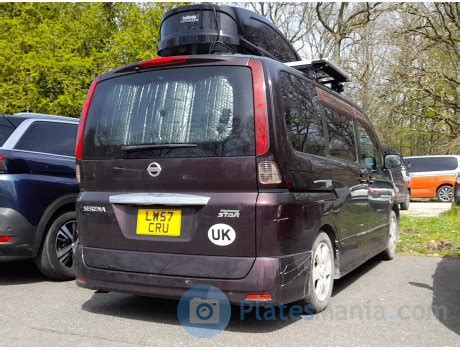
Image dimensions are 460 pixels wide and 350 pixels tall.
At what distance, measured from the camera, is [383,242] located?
637cm

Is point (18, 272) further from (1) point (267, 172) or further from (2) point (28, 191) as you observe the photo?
(1) point (267, 172)

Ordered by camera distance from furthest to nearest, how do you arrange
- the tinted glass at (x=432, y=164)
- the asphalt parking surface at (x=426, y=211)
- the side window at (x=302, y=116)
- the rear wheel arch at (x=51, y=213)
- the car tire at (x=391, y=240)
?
the tinted glass at (x=432, y=164) < the asphalt parking surface at (x=426, y=211) < the car tire at (x=391, y=240) < the rear wheel arch at (x=51, y=213) < the side window at (x=302, y=116)

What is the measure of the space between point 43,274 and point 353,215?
344 centimetres

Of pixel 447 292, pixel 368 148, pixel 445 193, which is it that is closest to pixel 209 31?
pixel 368 148

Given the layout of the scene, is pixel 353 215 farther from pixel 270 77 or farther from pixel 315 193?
pixel 270 77

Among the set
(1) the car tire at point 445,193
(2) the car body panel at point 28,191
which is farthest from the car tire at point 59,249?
(1) the car tire at point 445,193

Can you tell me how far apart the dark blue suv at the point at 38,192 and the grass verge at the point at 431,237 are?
4975 mm

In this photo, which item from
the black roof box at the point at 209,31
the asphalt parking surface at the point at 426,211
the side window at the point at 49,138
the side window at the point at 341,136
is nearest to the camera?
the side window at the point at 341,136

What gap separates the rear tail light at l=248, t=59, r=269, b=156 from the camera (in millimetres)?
3549

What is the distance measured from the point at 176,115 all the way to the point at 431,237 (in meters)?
6.04

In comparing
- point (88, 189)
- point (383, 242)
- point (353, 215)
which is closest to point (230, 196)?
point (88, 189)

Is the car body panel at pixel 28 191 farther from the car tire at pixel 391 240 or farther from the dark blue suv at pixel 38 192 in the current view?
the car tire at pixel 391 240

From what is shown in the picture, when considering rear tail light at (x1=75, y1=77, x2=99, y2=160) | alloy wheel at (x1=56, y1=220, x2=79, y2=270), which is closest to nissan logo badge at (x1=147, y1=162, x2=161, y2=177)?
rear tail light at (x1=75, y1=77, x2=99, y2=160)

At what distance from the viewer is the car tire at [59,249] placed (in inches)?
210
